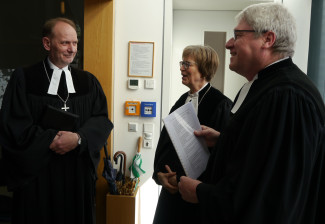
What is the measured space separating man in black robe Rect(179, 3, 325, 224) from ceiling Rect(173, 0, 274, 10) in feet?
8.15

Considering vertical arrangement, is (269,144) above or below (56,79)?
below

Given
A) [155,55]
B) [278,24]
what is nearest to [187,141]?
[278,24]

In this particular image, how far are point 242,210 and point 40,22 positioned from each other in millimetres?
3766

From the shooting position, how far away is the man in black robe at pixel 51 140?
6.33 feet

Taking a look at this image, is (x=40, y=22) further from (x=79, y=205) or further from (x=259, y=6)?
(x=259, y=6)

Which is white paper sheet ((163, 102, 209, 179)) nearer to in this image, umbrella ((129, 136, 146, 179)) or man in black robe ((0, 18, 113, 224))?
man in black robe ((0, 18, 113, 224))

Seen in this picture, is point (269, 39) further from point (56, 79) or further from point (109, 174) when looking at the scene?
point (109, 174)

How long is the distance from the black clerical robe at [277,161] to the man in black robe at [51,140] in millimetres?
1305

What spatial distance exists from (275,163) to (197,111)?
3.30ft

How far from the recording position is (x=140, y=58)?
123 inches

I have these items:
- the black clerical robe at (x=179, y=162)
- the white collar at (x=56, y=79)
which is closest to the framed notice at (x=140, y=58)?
the white collar at (x=56, y=79)

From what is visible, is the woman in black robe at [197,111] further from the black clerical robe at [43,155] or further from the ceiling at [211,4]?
the ceiling at [211,4]

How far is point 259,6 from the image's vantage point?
111 centimetres

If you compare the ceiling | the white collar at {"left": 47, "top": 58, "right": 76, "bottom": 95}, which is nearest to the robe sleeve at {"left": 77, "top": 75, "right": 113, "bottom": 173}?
the white collar at {"left": 47, "top": 58, "right": 76, "bottom": 95}
